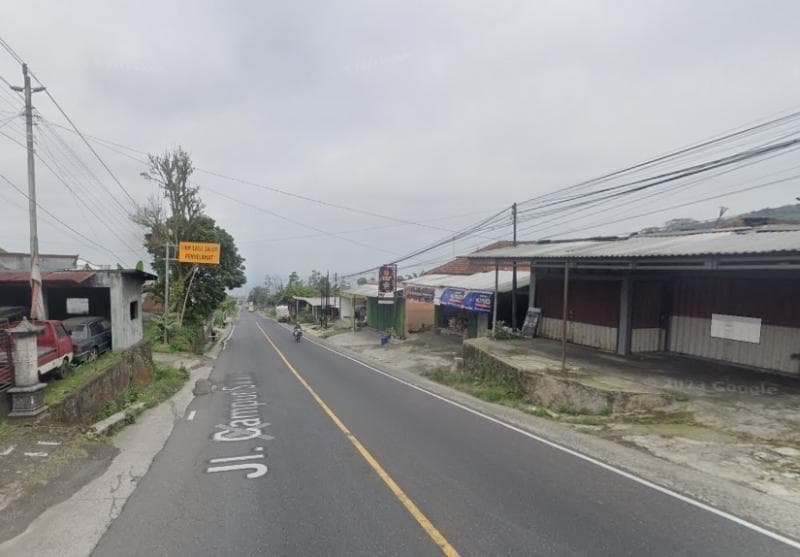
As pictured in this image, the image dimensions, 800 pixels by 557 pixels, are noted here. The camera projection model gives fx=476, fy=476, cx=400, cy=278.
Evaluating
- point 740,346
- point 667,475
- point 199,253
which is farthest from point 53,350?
point 199,253

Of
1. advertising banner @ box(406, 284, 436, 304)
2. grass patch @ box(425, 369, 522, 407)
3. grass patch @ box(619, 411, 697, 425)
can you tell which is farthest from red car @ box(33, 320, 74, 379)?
advertising banner @ box(406, 284, 436, 304)

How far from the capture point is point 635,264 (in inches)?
563

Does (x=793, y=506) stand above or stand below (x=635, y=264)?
below

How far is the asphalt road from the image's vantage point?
15.8 feet

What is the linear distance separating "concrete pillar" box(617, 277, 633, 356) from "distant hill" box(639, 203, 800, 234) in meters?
5.36

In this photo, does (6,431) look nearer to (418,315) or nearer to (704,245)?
(704,245)

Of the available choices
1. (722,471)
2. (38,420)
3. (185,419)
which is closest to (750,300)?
(722,471)

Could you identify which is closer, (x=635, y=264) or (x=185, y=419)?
(x=185, y=419)

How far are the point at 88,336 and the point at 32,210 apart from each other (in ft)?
15.3

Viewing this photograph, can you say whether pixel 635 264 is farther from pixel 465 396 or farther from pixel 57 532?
pixel 57 532

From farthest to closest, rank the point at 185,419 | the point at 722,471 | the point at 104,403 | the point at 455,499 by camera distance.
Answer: the point at 104,403
the point at 185,419
the point at 722,471
the point at 455,499

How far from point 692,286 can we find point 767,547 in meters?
12.5

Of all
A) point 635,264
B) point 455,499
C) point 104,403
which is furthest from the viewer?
point 635,264

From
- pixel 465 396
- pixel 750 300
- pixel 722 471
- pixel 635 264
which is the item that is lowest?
pixel 465 396
